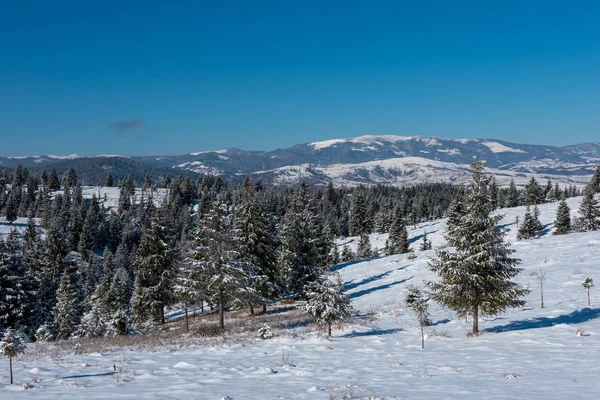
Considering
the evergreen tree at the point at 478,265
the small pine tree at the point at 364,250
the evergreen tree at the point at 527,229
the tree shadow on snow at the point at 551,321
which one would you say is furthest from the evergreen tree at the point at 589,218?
the evergreen tree at the point at 478,265

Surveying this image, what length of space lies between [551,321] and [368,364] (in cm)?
1307

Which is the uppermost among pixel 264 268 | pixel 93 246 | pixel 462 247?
pixel 462 247

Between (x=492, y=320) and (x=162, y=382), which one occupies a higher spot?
(x=162, y=382)

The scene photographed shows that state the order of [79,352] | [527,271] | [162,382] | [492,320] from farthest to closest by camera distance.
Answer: [527,271] < [492,320] < [79,352] < [162,382]

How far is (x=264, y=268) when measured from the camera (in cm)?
3753

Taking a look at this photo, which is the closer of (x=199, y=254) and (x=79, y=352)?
(x=79, y=352)

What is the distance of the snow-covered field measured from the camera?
10.8 metres

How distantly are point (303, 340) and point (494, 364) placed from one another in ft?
31.7

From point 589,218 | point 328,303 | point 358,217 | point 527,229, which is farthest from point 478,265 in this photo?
point 358,217

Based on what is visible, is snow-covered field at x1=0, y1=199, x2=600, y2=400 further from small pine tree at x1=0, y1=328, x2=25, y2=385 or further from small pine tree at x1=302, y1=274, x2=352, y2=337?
small pine tree at x1=302, y1=274, x2=352, y2=337

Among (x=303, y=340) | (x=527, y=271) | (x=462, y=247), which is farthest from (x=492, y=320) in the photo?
(x=527, y=271)

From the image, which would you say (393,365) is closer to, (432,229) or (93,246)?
(432,229)

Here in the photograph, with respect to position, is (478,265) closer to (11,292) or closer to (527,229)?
(11,292)

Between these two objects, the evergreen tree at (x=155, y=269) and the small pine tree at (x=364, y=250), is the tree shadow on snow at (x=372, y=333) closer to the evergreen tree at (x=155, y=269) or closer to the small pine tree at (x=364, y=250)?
the evergreen tree at (x=155, y=269)
